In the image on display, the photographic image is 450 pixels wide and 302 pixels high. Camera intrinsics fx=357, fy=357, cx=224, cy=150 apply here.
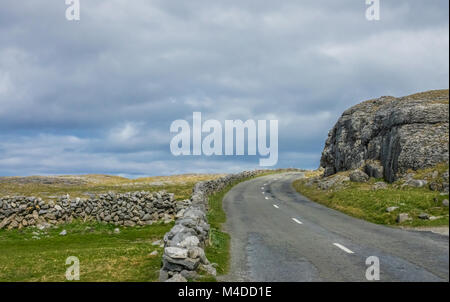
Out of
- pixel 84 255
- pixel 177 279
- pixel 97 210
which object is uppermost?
pixel 177 279

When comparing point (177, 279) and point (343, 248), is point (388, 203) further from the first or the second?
point (177, 279)

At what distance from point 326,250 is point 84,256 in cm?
990

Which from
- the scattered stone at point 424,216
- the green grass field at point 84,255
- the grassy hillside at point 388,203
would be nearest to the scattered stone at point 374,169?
the grassy hillside at point 388,203

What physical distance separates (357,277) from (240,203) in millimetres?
25043

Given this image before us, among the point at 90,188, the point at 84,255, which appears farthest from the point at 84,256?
the point at 90,188

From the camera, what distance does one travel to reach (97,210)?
28922mm

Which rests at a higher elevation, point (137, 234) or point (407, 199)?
point (407, 199)

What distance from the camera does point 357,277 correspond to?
928 cm

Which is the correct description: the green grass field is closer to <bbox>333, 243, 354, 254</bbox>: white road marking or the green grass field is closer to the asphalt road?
the asphalt road

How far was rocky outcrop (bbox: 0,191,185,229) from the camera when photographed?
27.7 metres

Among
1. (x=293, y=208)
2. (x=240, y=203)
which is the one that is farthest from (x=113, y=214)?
(x=293, y=208)

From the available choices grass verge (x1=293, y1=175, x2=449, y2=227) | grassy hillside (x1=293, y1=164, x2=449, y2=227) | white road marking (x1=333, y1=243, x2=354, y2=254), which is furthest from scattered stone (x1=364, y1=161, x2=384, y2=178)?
white road marking (x1=333, y1=243, x2=354, y2=254)

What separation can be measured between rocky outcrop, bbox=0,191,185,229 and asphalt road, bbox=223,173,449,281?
268 inches
